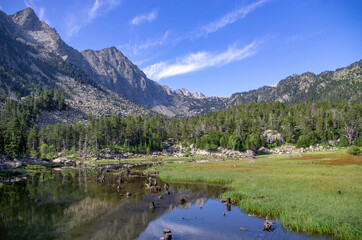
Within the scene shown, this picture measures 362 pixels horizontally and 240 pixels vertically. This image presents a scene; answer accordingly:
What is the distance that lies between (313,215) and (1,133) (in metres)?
90.8

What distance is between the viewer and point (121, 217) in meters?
25.9

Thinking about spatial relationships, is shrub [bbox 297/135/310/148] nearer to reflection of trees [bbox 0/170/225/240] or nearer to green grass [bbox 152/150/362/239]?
green grass [bbox 152/150/362/239]

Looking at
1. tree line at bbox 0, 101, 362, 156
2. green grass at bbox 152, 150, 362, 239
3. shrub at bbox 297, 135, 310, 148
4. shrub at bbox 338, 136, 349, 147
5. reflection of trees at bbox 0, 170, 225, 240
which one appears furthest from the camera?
tree line at bbox 0, 101, 362, 156

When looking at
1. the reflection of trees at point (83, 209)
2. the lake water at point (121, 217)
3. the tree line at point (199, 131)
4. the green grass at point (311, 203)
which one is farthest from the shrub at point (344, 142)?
the lake water at point (121, 217)

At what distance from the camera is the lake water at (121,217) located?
21.1m

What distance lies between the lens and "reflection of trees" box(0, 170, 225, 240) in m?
21.7

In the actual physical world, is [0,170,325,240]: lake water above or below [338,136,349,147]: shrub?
below

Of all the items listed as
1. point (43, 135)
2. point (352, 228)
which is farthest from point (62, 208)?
point (43, 135)

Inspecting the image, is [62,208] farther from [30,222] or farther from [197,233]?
[197,233]

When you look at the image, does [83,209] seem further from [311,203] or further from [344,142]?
[344,142]

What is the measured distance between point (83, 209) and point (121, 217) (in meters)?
7.04

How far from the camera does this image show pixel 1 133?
72938mm

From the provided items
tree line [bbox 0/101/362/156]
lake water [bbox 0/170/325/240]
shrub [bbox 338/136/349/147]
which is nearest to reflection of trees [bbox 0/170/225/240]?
lake water [bbox 0/170/325/240]

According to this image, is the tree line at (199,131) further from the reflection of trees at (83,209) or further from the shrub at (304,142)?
the reflection of trees at (83,209)
